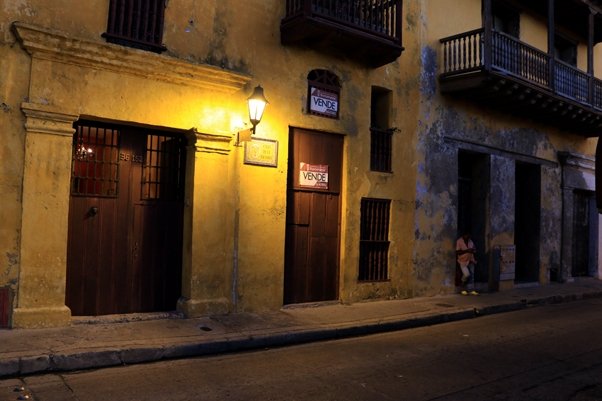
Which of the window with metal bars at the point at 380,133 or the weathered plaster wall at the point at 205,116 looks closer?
the weathered plaster wall at the point at 205,116

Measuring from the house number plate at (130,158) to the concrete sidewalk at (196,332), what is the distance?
241 centimetres

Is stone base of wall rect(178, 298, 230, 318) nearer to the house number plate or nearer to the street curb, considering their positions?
the street curb

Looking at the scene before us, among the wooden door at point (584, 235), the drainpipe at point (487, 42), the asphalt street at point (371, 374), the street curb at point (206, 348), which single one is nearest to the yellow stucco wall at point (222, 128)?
the drainpipe at point (487, 42)

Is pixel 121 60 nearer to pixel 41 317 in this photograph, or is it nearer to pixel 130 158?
pixel 130 158

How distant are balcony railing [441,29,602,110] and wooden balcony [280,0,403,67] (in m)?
2.41

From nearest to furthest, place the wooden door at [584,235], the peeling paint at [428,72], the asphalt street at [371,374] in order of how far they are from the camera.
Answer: the asphalt street at [371,374]
the peeling paint at [428,72]
the wooden door at [584,235]

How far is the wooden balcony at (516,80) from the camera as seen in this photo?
1235cm

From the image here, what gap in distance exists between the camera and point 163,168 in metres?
8.81

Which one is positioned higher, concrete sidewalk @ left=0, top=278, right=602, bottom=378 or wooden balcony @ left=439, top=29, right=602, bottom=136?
wooden balcony @ left=439, top=29, right=602, bottom=136

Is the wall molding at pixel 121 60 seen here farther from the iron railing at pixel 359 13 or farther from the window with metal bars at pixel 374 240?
the window with metal bars at pixel 374 240

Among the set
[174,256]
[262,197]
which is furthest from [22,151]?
[262,197]

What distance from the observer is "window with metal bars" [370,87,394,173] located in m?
11.4

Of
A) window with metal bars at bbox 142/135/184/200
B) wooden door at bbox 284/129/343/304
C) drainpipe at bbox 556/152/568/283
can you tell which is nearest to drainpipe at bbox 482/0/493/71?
wooden door at bbox 284/129/343/304

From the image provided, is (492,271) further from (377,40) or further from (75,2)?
(75,2)
